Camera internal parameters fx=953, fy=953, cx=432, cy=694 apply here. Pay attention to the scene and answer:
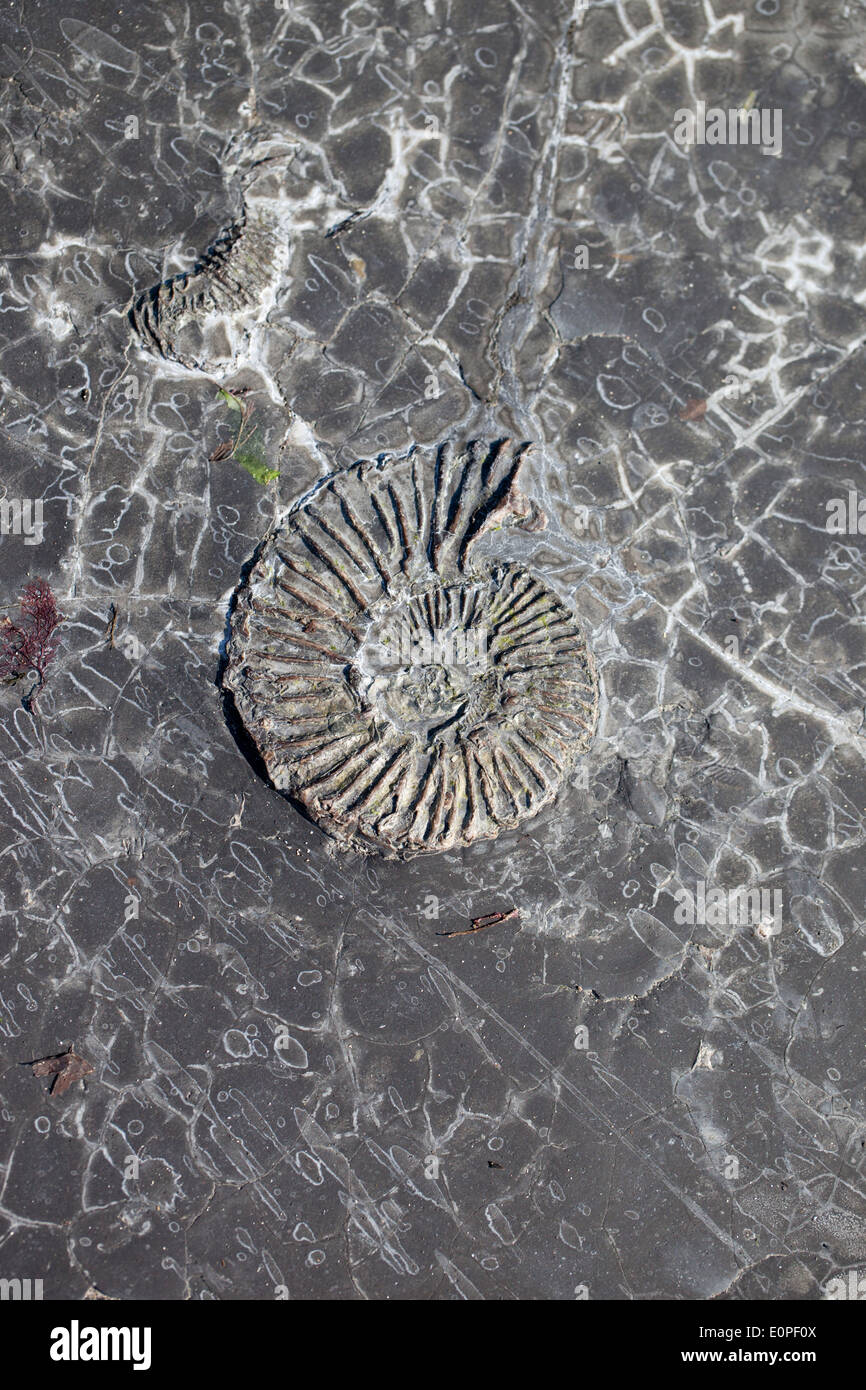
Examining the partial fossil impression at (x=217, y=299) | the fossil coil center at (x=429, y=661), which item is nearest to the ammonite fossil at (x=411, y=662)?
the fossil coil center at (x=429, y=661)

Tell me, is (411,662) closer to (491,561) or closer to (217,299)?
(491,561)

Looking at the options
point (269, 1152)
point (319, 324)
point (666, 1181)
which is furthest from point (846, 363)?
point (269, 1152)

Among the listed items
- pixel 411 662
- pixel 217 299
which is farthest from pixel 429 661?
pixel 217 299

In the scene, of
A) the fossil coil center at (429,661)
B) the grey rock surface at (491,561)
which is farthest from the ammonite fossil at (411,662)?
the grey rock surface at (491,561)

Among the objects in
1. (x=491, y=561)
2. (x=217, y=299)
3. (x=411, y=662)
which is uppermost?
(x=217, y=299)

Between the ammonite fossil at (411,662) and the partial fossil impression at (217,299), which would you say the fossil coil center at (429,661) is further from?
the partial fossil impression at (217,299)

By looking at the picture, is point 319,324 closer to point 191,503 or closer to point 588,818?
point 191,503

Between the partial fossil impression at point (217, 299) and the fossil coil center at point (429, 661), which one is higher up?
the partial fossil impression at point (217, 299)
